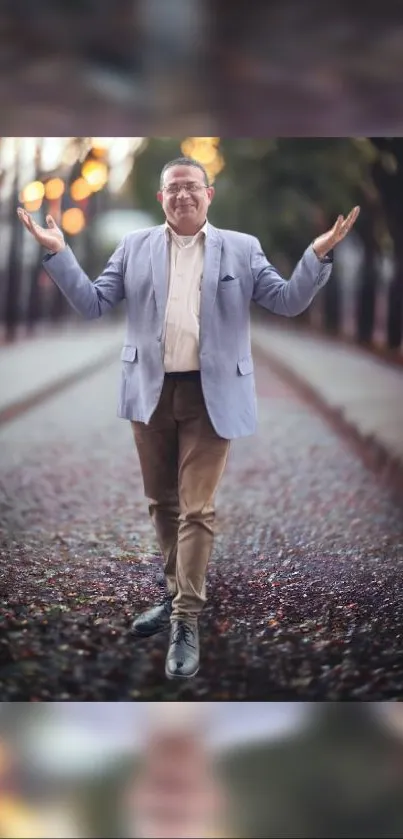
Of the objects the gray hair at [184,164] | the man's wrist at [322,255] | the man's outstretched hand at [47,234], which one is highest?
the gray hair at [184,164]

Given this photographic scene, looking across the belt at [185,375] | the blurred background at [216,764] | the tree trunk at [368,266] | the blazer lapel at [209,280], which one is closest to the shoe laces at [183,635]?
the blurred background at [216,764]

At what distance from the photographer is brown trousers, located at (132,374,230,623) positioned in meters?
3.51

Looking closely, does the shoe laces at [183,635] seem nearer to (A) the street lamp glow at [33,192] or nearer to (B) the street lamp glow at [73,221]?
(B) the street lamp glow at [73,221]

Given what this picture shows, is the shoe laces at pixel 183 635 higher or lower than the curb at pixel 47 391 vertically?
higher

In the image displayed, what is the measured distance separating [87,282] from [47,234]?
0.21 meters

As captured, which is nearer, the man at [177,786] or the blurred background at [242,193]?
the man at [177,786]

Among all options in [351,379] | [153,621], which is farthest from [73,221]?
[351,379]

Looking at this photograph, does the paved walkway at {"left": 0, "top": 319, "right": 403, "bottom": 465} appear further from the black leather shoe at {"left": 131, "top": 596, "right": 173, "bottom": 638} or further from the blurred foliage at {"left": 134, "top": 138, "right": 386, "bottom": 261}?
the black leather shoe at {"left": 131, "top": 596, "right": 173, "bottom": 638}

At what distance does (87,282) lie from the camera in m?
3.49

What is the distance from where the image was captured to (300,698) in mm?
3576

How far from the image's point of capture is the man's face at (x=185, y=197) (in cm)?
345

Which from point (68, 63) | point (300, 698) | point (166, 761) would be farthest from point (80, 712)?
point (68, 63)

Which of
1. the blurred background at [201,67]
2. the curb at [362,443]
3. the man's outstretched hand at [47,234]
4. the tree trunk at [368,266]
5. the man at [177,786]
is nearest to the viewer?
the man at [177,786]

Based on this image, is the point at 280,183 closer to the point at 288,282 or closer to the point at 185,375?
the point at 288,282
